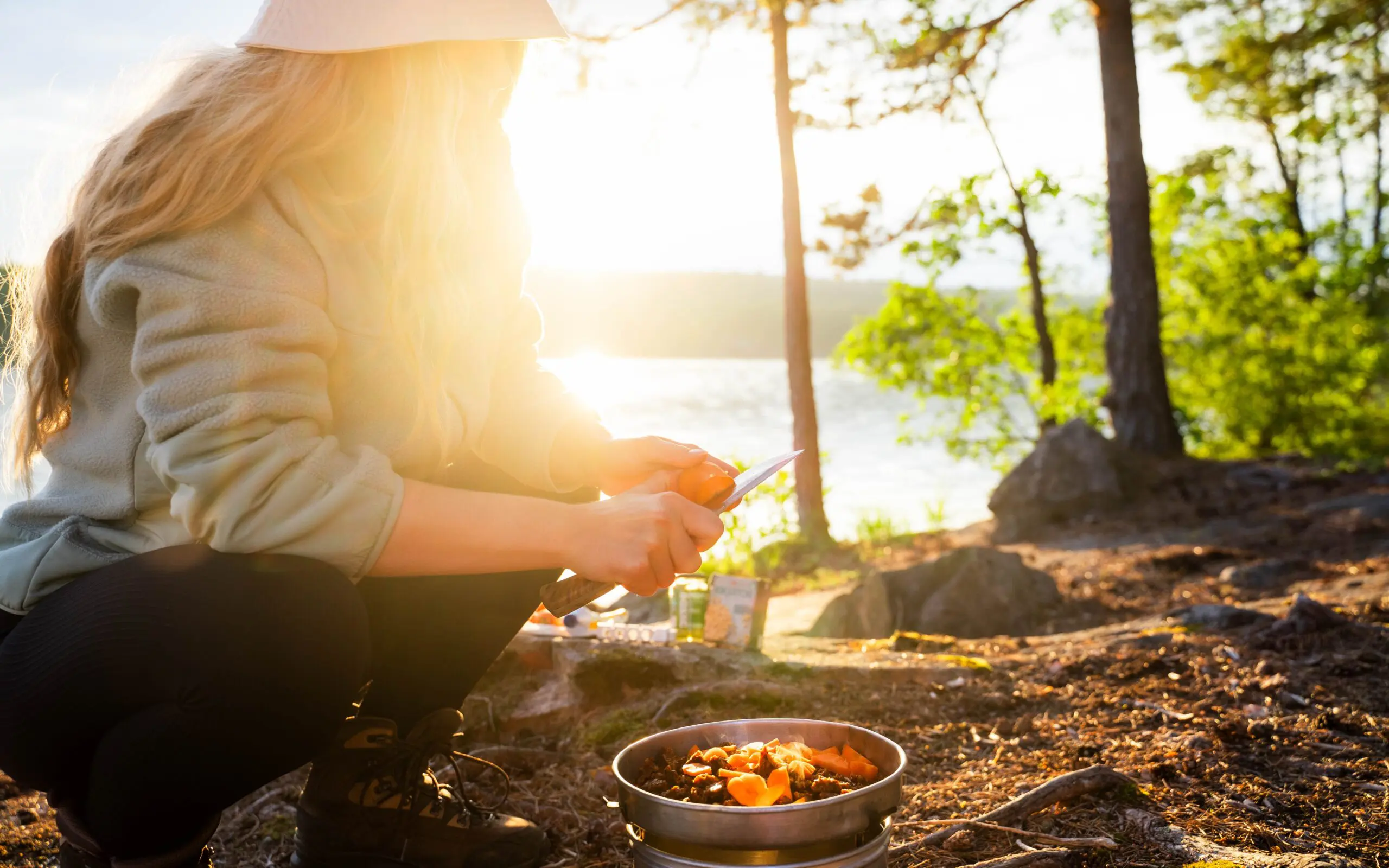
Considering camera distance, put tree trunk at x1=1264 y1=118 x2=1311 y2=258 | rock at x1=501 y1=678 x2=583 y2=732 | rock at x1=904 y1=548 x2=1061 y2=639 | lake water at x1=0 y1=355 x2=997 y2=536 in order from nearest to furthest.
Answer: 1. rock at x1=501 y1=678 x2=583 y2=732
2. rock at x1=904 y1=548 x2=1061 y2=639
3. lake water at x1=0 y1=355 x2=997 y2=536
4. tree trunk at x1=1264 y1=118 x2=1311 y2=258

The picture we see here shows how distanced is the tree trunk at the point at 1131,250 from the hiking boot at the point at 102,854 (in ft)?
26.8

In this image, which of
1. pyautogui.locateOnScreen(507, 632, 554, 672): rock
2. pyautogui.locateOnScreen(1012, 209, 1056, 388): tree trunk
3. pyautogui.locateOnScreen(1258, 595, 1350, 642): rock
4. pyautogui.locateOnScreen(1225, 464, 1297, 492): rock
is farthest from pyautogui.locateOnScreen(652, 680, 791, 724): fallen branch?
pyautogui.locateOnScreen(1012, 209, 1056, 388): tree trunk

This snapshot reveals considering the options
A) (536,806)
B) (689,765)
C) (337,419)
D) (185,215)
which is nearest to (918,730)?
(536,806)

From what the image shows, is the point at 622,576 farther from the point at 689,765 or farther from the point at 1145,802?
the point at 1145,802

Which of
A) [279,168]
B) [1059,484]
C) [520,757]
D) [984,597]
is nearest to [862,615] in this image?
[984,597]

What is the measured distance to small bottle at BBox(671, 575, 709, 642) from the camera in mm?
3119

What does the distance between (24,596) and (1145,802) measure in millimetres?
1863

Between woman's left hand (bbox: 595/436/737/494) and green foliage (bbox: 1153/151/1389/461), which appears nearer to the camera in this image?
woman's left hand (bbox: 595/436/737/494)

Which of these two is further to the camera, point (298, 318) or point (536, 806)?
point (536, 806)

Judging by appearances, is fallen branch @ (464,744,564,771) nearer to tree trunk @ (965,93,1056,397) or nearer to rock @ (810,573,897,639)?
rock @ (810,573,897,639)

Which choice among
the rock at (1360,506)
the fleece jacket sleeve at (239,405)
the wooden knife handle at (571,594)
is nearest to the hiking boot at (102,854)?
the fleece jacket sleeve at (239,405)

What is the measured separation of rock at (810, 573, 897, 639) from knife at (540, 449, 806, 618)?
2983 millimetres

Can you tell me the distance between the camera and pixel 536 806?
213 centimetres

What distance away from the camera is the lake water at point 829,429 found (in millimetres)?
12227
